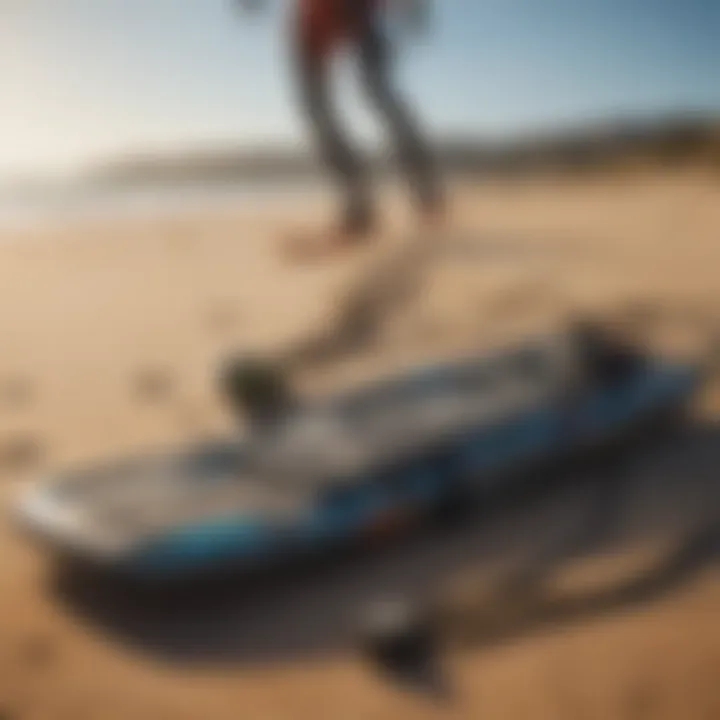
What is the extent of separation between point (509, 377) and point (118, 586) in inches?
18.1

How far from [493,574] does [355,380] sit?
24 centimetres

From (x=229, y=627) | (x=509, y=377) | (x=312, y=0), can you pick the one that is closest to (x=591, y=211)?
(x=509, y=377)

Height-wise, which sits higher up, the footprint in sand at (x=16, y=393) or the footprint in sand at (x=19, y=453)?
the footprint in sand at (x=16, y=393)

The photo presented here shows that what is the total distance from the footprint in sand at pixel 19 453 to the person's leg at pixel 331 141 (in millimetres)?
387

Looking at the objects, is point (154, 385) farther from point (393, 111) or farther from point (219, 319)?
point (393, 111)

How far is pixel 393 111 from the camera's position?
1.29 m

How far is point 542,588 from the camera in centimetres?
121

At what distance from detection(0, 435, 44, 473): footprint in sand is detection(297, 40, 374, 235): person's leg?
387 millimetres

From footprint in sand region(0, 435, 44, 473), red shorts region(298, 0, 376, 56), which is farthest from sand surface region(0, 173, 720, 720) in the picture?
red shorts region(298, 0, 376, 56)

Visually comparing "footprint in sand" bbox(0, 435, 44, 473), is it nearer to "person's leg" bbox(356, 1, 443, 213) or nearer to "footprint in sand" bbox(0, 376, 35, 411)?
"footprint in sand" bbox(0, 376, 35, 411)

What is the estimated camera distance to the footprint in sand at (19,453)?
3.98 ft

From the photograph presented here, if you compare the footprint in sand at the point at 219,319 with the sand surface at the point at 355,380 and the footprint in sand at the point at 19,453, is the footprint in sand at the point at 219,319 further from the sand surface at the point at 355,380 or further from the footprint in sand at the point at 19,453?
the footprint in sand at the point at 19,453

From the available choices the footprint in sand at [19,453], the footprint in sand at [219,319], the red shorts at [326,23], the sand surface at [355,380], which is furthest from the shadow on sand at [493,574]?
the red shorts at [326,23]

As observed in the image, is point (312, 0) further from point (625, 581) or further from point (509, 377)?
point (625, 581)
